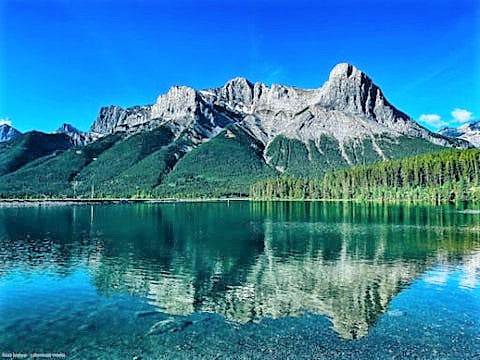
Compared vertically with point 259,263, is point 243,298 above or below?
below

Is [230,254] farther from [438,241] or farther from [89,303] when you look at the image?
[438,241]

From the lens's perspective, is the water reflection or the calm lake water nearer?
the calm lake water

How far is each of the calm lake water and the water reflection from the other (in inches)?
8.1

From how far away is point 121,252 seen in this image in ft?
226

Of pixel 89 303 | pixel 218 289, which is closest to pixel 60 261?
pixel 89 303

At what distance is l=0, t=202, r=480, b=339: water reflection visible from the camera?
39.2 metres

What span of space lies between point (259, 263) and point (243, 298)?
18.0m

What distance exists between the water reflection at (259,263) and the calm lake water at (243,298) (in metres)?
0.20

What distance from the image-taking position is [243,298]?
136 feet

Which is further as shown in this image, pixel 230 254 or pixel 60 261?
pixel 230 254

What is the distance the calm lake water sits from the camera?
29.4 m

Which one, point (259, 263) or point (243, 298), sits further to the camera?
point (259, 263)

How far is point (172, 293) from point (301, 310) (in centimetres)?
1320

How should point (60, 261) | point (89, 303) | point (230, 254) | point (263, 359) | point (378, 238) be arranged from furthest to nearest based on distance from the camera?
point (378, 238)
point (230, 254)
point (60, 261)
point (89, 303)
point (263, 359)
